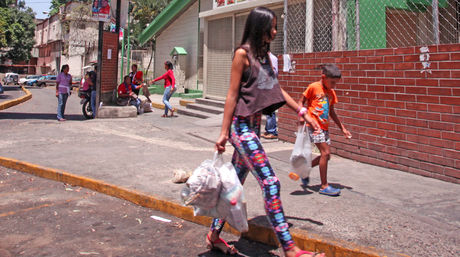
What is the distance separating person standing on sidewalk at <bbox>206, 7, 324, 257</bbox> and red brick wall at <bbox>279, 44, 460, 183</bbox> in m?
3.29

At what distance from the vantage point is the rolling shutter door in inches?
544

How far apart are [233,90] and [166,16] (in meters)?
19.0

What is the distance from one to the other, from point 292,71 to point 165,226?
4.96m

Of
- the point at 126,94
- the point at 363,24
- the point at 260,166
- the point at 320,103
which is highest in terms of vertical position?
the point at 363,24

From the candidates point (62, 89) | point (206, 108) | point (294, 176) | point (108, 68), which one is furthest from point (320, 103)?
point (108, 68)

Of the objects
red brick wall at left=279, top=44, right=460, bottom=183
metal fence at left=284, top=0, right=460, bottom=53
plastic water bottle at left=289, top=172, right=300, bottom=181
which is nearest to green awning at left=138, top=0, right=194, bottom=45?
metal fence at left=284, top=0, right=460, bottom=53

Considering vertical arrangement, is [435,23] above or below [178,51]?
below

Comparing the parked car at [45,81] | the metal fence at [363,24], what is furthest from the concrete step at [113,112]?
the parked car at [45,81]

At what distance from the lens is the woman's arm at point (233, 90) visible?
10.3 feet

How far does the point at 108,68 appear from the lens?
523 inches

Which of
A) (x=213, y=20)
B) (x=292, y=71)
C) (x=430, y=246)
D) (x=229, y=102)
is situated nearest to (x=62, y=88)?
(x=213, y=20)

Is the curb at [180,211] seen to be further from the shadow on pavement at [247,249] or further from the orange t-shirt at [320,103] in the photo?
the orange t-shirt at [320,103]

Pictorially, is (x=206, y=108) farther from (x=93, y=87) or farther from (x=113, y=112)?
(x=93, y=87)

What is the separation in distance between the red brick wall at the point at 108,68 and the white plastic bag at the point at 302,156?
A: 10.4m
